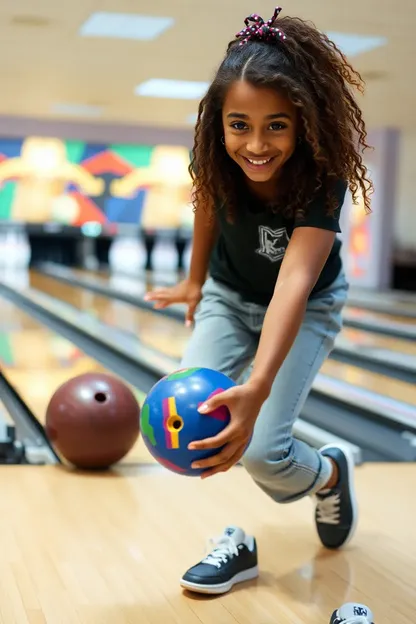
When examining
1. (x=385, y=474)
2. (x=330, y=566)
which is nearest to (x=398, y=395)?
(x=385, y=474)

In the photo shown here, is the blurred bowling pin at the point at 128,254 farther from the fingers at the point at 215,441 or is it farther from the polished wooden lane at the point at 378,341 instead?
the fingers at the point at 215,441

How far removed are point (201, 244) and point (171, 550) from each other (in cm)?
70

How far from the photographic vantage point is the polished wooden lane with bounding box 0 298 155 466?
3.61 metres

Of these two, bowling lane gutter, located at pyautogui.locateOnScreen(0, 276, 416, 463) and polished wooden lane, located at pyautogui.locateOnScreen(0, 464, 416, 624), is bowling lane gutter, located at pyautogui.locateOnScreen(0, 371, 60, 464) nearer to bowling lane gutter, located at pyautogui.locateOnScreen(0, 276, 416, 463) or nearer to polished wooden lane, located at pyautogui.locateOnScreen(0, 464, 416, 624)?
polished wooden lane, located at pyautogui.locateOnScreen(0, 464, 416, 624)

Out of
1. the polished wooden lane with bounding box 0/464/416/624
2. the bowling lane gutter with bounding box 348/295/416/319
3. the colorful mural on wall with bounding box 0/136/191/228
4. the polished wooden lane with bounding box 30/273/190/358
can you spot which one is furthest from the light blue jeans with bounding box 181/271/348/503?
the colorful mural on wall with bounding box 0/136/191/228

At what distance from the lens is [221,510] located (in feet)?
7.93

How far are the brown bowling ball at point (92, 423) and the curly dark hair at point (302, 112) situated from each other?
1082mm

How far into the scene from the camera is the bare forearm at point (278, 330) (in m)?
1.63

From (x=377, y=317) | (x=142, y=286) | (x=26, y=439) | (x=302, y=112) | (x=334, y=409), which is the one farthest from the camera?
(x=142, y=286)

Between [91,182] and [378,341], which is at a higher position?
[91,182]

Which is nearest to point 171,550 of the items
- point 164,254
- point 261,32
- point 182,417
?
point 182,417

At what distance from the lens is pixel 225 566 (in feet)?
6.15

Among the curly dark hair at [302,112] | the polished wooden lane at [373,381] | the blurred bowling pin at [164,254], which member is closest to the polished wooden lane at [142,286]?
the blurred bowling pin at [164,254]

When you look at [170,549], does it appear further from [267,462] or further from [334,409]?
[334,409]
